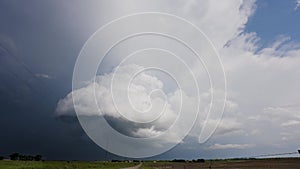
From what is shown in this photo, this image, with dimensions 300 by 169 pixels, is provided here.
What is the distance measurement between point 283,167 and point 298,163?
1.49 metres

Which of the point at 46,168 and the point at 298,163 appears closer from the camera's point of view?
the point at 298,163

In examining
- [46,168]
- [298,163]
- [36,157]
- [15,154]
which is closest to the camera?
[298,163]

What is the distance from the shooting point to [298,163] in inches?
892

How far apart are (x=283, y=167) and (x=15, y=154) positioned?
5548 inches

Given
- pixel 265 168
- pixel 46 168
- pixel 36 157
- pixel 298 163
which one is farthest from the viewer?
pixel 36 157

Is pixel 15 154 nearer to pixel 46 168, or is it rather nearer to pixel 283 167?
pixel 46 168

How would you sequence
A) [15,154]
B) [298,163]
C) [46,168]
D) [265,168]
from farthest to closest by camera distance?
[15,154]
[46,168]
[265,168]
[298,163]

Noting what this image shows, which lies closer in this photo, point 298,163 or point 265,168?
point 298,163

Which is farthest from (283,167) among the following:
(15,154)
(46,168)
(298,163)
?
(15,154)

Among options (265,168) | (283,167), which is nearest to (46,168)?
(265,168)

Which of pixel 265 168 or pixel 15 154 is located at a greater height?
pixel 15 154

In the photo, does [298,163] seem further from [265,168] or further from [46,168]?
[46,168]

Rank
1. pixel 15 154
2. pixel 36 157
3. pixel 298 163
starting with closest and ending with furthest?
pixel 298 163 < pixel 15 154 < pixel 36 157

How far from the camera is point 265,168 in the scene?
3012 cm
